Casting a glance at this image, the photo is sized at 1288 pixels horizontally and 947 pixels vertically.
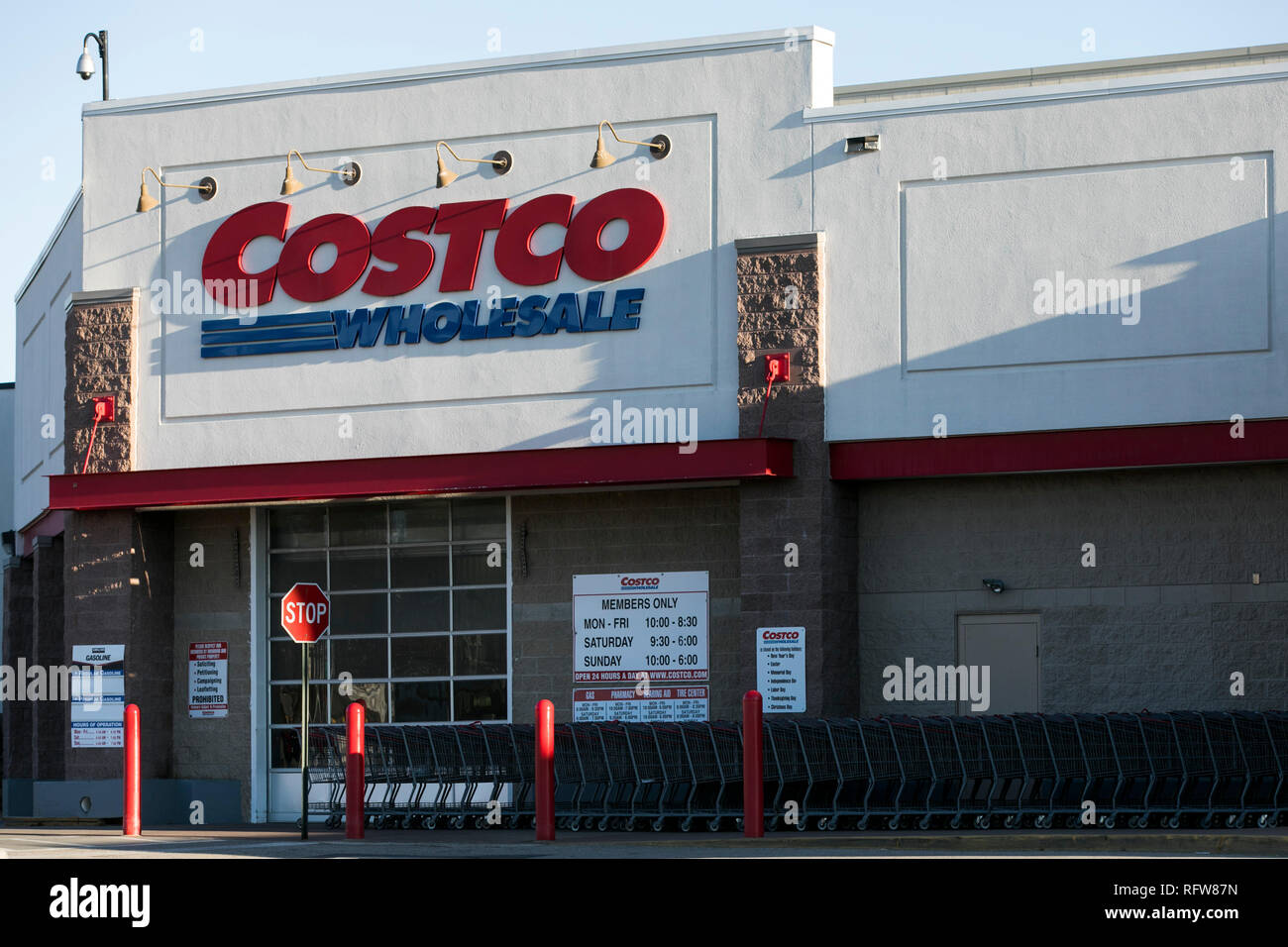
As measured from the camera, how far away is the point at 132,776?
67.6 feet

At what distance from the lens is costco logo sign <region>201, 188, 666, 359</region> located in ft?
72.0

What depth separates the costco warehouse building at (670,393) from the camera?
2002cm

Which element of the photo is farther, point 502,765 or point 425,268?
point 425,268

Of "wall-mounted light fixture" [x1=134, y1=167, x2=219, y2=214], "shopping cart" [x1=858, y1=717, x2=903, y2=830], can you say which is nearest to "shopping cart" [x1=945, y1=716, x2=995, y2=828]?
"shopping cart" [x1=858, y1=717, x2=903, y2=830]

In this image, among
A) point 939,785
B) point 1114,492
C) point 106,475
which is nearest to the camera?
point 939,785

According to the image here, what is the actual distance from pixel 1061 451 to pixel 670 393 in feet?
15.2

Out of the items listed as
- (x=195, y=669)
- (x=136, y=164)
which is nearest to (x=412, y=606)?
(x=195, y=669)

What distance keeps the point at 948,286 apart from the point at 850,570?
11.4 feet

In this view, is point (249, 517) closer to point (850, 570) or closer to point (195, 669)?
point (195, 669)

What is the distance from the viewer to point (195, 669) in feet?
78.5

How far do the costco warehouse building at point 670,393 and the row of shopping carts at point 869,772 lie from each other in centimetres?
164

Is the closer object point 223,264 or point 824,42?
point 824,42

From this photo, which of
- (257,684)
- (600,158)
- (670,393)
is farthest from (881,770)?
(257,684)

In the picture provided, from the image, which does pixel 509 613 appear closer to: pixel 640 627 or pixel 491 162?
pixel 640 627
